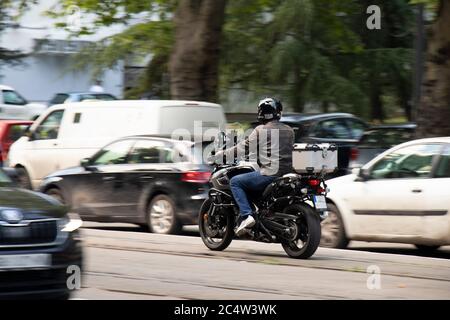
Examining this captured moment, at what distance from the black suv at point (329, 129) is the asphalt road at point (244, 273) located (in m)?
5.89

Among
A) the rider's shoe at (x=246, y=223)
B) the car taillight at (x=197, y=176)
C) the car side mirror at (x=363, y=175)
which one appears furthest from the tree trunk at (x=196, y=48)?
the rider's shoe at (x=246, y=223)

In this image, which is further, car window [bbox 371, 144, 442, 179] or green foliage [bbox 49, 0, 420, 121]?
green foliage [bbox 49, 0, 420, 121]

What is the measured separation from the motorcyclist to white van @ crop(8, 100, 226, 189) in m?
4.97

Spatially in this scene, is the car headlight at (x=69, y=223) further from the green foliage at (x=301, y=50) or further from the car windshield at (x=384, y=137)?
the green foliage at (x=301, y=50)

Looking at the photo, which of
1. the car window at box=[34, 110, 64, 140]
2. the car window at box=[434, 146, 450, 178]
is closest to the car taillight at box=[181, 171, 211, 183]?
the car window at box=[434, 146, 450, 178]

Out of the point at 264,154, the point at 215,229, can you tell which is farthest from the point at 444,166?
the point at 215,229

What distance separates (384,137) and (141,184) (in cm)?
543

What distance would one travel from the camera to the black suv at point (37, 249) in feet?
25.8

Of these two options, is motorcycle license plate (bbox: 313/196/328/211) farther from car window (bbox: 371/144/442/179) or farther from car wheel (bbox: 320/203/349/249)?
car wheel (bbox: 320/203/349/249)

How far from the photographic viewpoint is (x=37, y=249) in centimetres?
806

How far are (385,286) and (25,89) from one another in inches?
1455

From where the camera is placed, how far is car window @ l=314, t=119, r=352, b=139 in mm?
20109

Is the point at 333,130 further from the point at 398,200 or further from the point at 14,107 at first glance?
the point at 14,107

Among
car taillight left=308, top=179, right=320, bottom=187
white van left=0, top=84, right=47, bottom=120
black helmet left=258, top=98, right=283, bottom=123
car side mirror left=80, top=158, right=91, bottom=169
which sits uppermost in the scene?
white van left=0, top=84, right=47, bottom=120
